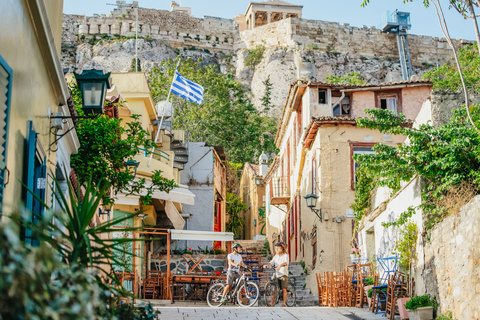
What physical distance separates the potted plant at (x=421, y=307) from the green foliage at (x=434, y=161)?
1265 millimetres

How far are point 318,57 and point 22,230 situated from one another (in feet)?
182

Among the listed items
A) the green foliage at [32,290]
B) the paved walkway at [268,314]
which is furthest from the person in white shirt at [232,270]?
the green foliage at [32,290]

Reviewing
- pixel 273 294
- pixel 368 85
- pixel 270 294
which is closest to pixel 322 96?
pixel 368 85

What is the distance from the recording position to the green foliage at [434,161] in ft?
32.7

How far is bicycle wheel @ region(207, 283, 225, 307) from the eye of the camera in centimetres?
1382

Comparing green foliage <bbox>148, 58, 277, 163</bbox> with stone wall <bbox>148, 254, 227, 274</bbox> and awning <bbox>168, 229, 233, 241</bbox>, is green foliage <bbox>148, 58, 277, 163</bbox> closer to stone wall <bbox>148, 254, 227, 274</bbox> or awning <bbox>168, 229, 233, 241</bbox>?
stone wall <bbox>148, 254, 227, 274</bbox>

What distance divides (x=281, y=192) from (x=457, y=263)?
1793 centimetres

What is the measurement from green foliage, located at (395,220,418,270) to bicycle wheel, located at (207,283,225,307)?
4187 millimetres

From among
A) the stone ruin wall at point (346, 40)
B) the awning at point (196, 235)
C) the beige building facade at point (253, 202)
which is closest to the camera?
the awning at point (196, 235)

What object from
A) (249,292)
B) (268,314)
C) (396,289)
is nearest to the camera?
(268,314)

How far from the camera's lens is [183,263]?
768 inches

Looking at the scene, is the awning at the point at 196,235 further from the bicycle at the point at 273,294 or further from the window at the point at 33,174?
the window at the point at 33,174

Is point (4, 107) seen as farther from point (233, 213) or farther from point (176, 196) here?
point (233, 213)

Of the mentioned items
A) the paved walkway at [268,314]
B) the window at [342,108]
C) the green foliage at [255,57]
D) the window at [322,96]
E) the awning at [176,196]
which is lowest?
the paved walkway at [268,314]
